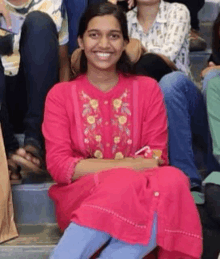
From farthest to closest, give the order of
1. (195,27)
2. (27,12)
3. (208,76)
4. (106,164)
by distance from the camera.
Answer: (195,27)
(27,12)
(208,76)
(106,164)

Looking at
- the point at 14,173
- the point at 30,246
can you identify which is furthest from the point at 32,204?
the point at 30,246

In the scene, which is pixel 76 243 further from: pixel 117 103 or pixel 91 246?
pixel 117 103

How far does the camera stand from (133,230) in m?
1.86

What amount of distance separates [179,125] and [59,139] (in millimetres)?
455

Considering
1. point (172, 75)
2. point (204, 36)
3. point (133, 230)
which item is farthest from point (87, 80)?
point (204, 36)

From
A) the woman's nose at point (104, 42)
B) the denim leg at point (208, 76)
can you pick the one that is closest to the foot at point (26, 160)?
the woman's nose at point (104, 42)

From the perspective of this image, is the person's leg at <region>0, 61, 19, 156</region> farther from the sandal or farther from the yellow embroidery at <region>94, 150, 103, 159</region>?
the yellow embroidery at <region>94, 150, 103, 159</region>

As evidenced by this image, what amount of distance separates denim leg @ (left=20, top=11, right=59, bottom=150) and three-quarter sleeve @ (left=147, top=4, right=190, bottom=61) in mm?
435

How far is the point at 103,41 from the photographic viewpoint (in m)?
2.15

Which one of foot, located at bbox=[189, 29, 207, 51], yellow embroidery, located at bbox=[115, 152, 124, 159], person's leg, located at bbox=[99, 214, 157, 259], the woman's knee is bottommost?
person's leg, located at bbox=[99, 214, 157, 259]

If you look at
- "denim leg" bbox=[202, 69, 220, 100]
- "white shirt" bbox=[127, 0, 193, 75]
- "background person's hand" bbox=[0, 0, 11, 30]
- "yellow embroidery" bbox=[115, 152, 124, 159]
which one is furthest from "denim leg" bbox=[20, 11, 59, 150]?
"denim leg" bbox=[202, 69, 220, 100]

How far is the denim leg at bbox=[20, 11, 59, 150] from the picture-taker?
2.34m

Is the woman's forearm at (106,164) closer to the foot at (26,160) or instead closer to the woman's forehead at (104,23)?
the foot at (26,160)

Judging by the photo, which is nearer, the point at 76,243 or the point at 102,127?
the point at 76,243
